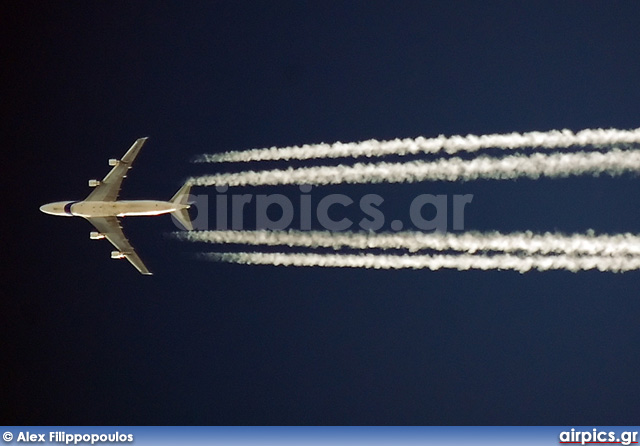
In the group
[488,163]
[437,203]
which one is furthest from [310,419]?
[488,163]

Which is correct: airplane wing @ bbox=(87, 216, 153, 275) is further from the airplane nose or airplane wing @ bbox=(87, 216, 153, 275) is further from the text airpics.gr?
the text airpics.gr

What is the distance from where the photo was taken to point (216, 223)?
31109 mm

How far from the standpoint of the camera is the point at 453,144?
28609 millimetres

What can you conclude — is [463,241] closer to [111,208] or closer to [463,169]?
[463,169]

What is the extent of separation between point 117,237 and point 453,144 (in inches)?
520

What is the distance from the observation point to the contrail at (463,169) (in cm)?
2691

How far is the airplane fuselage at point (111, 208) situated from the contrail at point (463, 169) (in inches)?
114

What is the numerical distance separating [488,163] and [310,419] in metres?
12.2

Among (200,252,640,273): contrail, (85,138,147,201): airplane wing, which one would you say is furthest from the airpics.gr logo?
(85,138,147,201): airplane wing

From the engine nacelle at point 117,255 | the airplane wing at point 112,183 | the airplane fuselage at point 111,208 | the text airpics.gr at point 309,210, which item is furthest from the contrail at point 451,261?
the airplane wing at point 112,183

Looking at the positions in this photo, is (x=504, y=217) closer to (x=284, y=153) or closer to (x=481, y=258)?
(x=481, y=258)

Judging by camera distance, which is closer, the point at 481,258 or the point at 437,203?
the point at 481,258

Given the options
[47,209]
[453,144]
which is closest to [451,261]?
[453,144]

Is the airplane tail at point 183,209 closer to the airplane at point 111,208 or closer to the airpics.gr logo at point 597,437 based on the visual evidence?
the airplane at point 111,208
